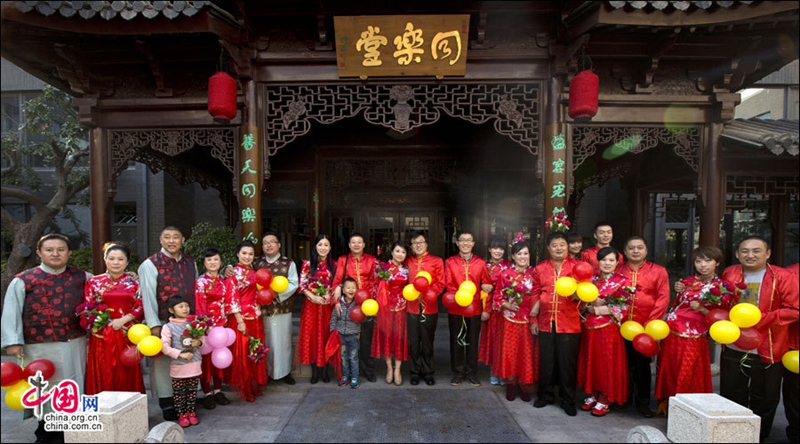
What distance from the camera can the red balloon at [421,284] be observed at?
416 cm

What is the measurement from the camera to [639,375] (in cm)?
396

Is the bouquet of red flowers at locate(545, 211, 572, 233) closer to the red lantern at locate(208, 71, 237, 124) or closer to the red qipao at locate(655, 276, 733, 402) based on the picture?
the red qipao at locate(655, 276, 733, 402)

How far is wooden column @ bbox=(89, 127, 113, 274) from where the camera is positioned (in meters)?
4.75

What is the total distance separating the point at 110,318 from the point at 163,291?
46 cm

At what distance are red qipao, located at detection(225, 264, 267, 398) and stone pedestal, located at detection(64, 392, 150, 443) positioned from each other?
37.5 inches

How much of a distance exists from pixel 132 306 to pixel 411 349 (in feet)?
9.56

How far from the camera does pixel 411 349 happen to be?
456 centimetres

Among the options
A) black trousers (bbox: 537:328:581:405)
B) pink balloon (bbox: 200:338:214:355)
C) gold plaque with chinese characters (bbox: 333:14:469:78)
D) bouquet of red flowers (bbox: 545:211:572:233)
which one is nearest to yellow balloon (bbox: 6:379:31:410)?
pink balloon (bbox: 200:338:214:355)

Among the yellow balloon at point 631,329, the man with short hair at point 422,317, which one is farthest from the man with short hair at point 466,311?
the yellow balloon at point 631,329

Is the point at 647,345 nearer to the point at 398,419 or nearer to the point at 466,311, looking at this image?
the point at 466,311

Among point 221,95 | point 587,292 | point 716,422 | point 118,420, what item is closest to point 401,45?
point 221,95

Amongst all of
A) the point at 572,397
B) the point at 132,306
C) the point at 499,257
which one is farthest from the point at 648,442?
the point at 132,306

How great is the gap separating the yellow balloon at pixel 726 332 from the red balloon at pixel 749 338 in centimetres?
8

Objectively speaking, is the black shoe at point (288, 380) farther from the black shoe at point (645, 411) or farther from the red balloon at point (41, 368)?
the black shoe at point (645, 411)
